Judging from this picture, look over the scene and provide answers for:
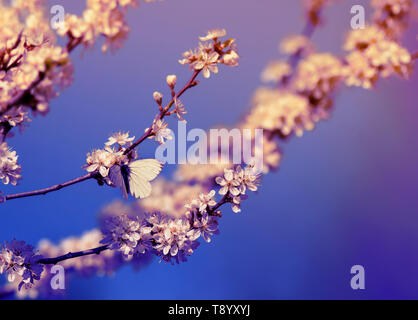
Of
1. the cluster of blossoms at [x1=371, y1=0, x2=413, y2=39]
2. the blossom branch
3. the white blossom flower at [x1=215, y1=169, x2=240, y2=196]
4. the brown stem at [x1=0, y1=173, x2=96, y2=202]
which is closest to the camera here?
the blossom branch

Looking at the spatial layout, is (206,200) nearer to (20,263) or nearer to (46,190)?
(46,190)

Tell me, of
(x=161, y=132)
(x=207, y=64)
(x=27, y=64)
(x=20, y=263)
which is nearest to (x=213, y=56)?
(x=207, y=64)

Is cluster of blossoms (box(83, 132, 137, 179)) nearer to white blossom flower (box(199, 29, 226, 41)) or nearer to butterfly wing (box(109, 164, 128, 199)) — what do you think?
butterfly wing (box(109, 164, 128, 199))

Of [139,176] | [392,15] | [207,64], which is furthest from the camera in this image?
[392,15]

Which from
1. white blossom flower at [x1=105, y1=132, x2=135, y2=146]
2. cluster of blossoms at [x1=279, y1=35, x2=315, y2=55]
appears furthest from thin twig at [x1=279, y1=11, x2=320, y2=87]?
white blossom flower at [x1=105, y1=132, x2=135, y2=146]

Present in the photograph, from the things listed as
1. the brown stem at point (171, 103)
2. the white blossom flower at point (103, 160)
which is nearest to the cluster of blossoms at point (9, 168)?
the white blossom flower at point (103, 160)

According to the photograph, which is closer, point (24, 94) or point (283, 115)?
point (24, 94)
